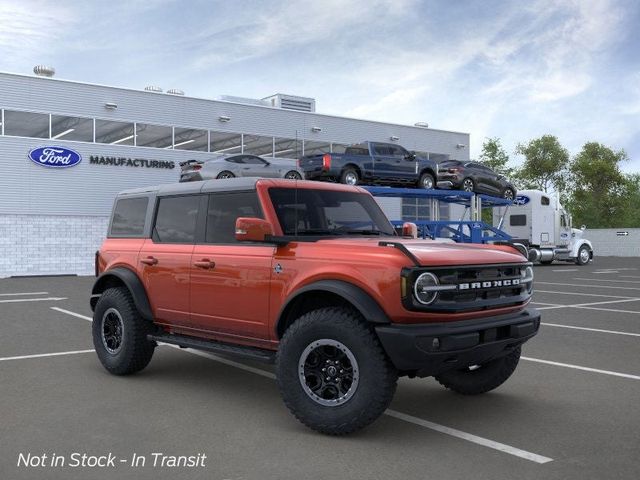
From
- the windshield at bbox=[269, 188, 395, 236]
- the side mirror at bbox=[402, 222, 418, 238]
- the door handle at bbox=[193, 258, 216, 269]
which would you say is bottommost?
the door handle at bbox=[193, 258, 216, 269]

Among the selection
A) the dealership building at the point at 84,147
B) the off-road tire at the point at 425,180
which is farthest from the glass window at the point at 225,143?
the off-road tire at the point at 425,180

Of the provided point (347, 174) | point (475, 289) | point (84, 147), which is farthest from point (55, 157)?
point (475, 289)

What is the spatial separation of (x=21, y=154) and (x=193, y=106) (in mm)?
7816

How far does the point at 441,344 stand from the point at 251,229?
172cm

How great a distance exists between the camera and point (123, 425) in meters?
5.01

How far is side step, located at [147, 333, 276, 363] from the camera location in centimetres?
539

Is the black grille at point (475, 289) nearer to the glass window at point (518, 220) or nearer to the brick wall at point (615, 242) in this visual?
the glass window at point (518, 220)

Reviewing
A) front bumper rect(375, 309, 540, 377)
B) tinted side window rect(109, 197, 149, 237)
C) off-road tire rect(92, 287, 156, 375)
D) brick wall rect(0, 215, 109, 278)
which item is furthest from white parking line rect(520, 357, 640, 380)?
brick wall rect(0, 215, 109, 278)

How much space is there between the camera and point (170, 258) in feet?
20.9

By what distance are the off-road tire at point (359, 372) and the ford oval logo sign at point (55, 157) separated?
24348 millimetres

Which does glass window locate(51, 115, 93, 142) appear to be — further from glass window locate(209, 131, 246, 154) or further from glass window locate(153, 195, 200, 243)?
glass window locate(153, 195, 200, 243)

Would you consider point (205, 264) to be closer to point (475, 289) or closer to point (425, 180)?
point (475, 289)

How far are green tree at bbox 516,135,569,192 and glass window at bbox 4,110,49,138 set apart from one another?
54.2 metres

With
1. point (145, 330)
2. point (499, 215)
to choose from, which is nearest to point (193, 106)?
point (499, 215)
